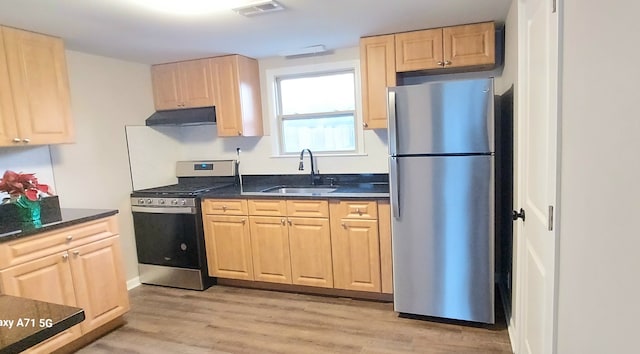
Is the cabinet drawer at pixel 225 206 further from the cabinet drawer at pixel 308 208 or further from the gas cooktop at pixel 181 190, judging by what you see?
the cabinet drawer at pixel 308 208

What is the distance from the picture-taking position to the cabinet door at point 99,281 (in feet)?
8.59

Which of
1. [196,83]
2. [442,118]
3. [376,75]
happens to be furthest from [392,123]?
[196,83]

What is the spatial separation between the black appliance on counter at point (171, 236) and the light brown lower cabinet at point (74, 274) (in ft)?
2.23

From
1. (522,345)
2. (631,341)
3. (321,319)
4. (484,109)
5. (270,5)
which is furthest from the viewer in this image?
(321,319)

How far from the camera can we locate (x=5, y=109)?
2486 millimetres

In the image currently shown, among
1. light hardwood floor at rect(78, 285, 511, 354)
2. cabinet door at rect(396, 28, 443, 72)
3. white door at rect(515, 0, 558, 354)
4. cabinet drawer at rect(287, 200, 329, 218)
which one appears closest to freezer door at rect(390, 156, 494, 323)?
light hardwood floor at rect(78, 285, 511, 354)

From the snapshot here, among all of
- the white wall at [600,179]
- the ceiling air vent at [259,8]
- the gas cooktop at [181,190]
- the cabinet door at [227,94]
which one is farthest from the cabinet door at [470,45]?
the gas cooktop at [181,190]

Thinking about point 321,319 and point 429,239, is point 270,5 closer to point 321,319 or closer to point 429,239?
point 429,239

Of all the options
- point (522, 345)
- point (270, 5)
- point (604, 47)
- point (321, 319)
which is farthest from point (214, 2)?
point (522, 345)

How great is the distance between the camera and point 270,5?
7.44 feet

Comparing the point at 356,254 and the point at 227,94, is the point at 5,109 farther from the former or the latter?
the point at 356,254

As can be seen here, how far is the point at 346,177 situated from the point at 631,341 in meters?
3.01

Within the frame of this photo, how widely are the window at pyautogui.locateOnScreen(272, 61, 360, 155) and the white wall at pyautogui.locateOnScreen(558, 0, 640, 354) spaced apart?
2534mm

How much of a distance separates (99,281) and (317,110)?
7.89 feet
